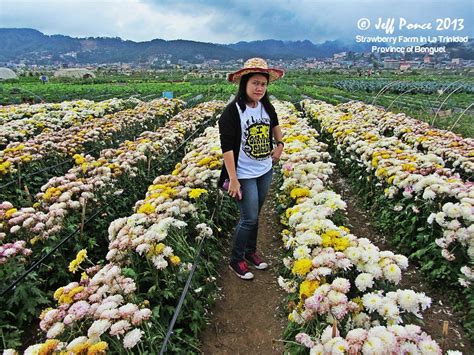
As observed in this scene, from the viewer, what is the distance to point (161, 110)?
464 inches

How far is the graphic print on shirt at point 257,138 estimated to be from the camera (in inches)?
134

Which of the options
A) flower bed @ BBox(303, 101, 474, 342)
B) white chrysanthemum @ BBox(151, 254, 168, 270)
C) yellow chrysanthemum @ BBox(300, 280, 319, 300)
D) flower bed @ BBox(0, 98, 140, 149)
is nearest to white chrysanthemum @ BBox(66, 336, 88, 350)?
white chrysanthemum @ BBox(151, 254, 168, 270)

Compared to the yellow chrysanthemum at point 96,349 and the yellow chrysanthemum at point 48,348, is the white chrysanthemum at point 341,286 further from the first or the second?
the yellow chrysanthemum at point 48,348

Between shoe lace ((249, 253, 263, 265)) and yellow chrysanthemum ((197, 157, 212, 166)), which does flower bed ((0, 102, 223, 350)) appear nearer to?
yellow chrysanthemum ((197, 157, 212, 166))

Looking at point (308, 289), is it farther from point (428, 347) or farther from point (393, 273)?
point (428, 347)

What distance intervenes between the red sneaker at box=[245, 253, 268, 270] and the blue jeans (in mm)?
293

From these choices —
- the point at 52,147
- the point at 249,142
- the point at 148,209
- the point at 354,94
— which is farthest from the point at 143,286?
the point at 354,94

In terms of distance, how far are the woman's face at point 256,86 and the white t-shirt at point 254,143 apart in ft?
0.54

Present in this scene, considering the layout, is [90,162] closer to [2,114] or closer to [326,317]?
[326,317]

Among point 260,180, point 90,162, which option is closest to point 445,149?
point 260,180

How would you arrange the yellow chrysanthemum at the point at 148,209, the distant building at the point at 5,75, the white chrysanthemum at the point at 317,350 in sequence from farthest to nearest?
the distant building at the point at 5,75 < the yellow chrysanthemum at the point at 148,209 < the white chrysanthemum at the point at 317,350

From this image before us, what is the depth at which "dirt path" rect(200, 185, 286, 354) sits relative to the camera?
3133mm

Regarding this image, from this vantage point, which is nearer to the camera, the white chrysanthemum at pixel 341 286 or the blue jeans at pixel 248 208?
the white chrysanthemum at pixel 341 286

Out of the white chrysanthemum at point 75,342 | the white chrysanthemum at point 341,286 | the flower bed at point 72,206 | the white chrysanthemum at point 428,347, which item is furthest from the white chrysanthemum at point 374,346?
the flower bed at point 72,206
